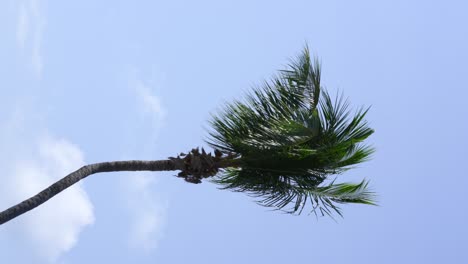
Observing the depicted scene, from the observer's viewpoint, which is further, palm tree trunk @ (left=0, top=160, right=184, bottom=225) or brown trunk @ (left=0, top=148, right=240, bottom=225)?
brown trunk @ (left=0, top=148, right=240, bottom=225)

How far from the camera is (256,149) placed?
12.6m

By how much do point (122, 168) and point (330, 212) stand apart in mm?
3612

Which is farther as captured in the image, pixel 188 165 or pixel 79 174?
pixel 188 165

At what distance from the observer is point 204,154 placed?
42.0 feet

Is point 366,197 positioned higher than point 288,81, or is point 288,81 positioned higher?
point 288,81

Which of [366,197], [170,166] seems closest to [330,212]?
[366,197]

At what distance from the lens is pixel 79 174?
12039 millimetres

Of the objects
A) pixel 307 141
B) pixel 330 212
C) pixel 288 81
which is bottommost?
pixel 330 212

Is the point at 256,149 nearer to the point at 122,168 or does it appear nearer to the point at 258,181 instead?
the point at 258,181

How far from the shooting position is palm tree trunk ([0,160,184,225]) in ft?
36.3

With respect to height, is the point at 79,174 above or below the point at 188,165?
below

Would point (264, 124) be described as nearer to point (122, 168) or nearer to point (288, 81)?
point (288, 81)

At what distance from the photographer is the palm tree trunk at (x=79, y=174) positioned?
36.3ft

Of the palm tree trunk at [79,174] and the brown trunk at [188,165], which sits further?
the brown trunk at [188,165]
